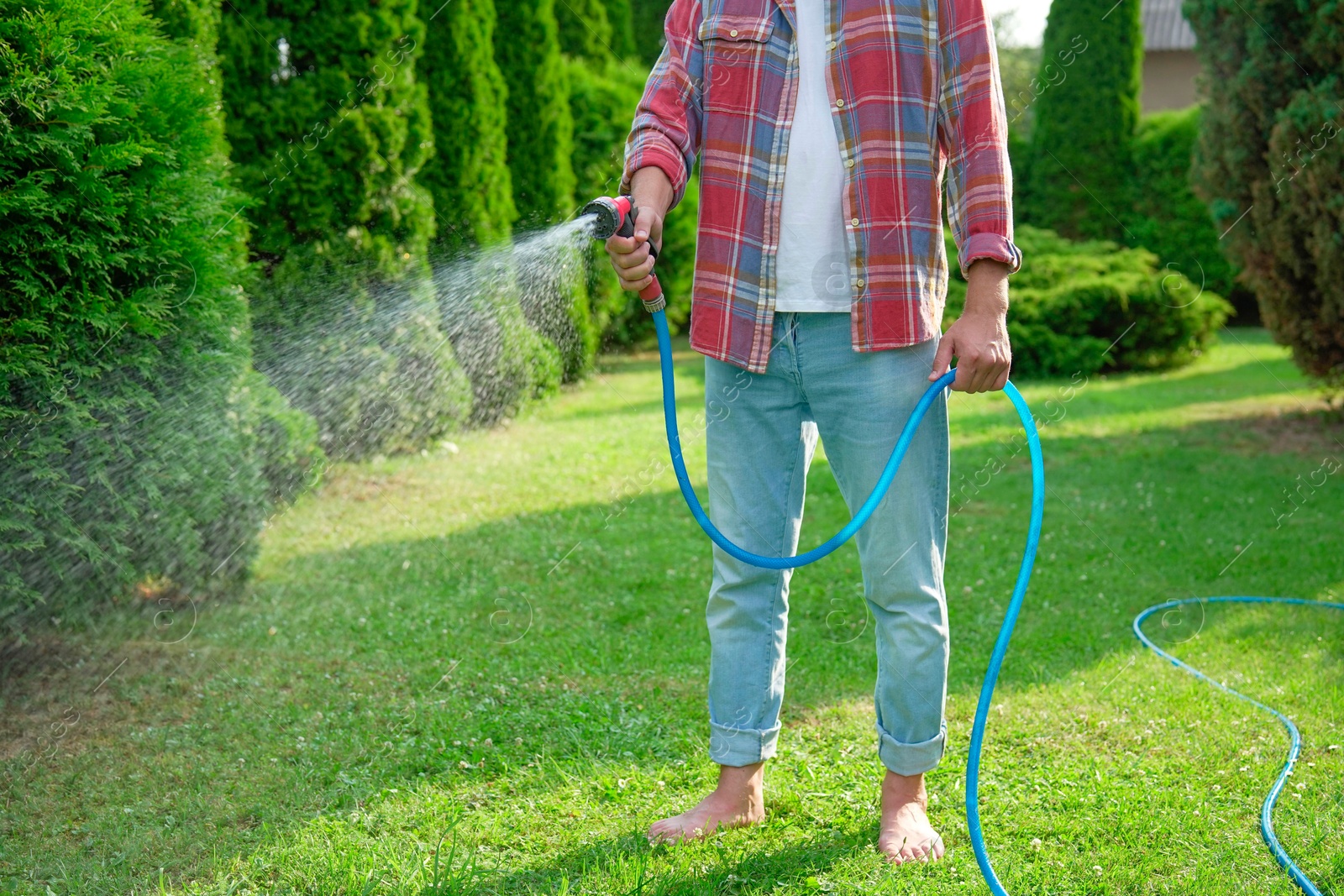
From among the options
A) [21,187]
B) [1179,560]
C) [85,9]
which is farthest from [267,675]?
[1179,560]

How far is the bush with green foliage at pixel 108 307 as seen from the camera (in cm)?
312

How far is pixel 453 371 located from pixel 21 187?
12.3 ft

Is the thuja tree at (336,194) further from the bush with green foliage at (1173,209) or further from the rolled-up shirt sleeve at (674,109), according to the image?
the bush with green foliage at (1173,209)

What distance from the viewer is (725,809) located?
254cm

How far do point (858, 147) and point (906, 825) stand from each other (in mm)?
1446

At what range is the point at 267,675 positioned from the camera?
11.3ft

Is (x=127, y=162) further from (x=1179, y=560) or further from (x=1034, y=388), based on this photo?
(x=1034, y=388)

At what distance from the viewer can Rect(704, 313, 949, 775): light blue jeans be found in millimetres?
2309

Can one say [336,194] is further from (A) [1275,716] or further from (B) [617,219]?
(A) [1275,716]

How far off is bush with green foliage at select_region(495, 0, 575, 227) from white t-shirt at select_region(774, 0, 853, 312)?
21.4ft

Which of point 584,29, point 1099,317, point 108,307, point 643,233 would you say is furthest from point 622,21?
point 643,233

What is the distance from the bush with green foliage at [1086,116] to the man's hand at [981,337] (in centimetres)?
1140

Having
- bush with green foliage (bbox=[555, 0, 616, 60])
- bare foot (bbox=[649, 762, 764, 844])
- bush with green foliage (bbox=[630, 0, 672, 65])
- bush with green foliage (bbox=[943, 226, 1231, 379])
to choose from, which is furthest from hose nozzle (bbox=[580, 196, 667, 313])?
bush with green foliage (bbox=[630, 0, 672, 65])

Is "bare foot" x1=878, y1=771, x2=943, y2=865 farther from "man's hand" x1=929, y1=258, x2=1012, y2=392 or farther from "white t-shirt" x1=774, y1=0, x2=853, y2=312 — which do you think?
"white t-shirt" x1=774, y1=0, x2=853, y2=312
